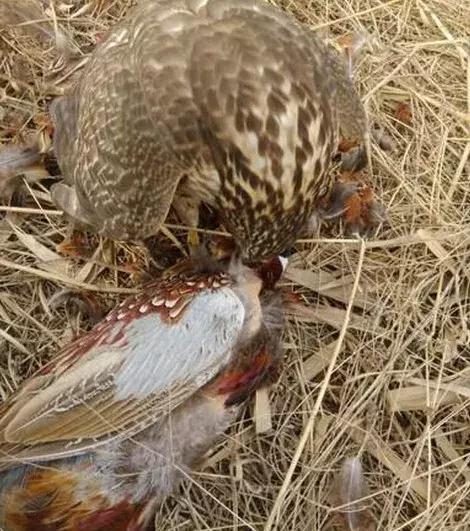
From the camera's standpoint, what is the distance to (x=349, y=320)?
2.40 meters

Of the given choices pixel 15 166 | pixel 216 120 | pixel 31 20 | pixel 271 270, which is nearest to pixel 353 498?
pixel 271 270

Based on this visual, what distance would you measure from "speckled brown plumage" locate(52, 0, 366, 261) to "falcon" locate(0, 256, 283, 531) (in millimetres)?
155

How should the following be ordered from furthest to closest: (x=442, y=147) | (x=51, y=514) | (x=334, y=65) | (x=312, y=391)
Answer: (x=442, y=147)
(x=312, y=391)
(x=334, y=65)
(x=51, y=514)

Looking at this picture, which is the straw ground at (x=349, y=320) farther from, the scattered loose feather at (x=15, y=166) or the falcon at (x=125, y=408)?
the falcon at (x=125, y=408)

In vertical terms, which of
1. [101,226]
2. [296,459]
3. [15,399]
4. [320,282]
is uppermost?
[101,226]

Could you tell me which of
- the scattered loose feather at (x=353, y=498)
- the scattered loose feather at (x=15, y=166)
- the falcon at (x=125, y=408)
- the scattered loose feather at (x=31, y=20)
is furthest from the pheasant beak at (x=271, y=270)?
the scattered loose feather at (x=31, y=20)

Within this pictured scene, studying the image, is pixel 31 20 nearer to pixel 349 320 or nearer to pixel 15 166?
pixel 15 166

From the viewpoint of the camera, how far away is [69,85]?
2.64 m

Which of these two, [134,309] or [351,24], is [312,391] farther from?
[351,24]

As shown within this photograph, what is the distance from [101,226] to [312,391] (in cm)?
59

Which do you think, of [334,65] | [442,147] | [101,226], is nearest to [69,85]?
[101,226]

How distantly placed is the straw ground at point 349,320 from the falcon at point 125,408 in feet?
0.59

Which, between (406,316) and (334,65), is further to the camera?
(406,316)

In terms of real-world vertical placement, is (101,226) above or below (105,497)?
above
